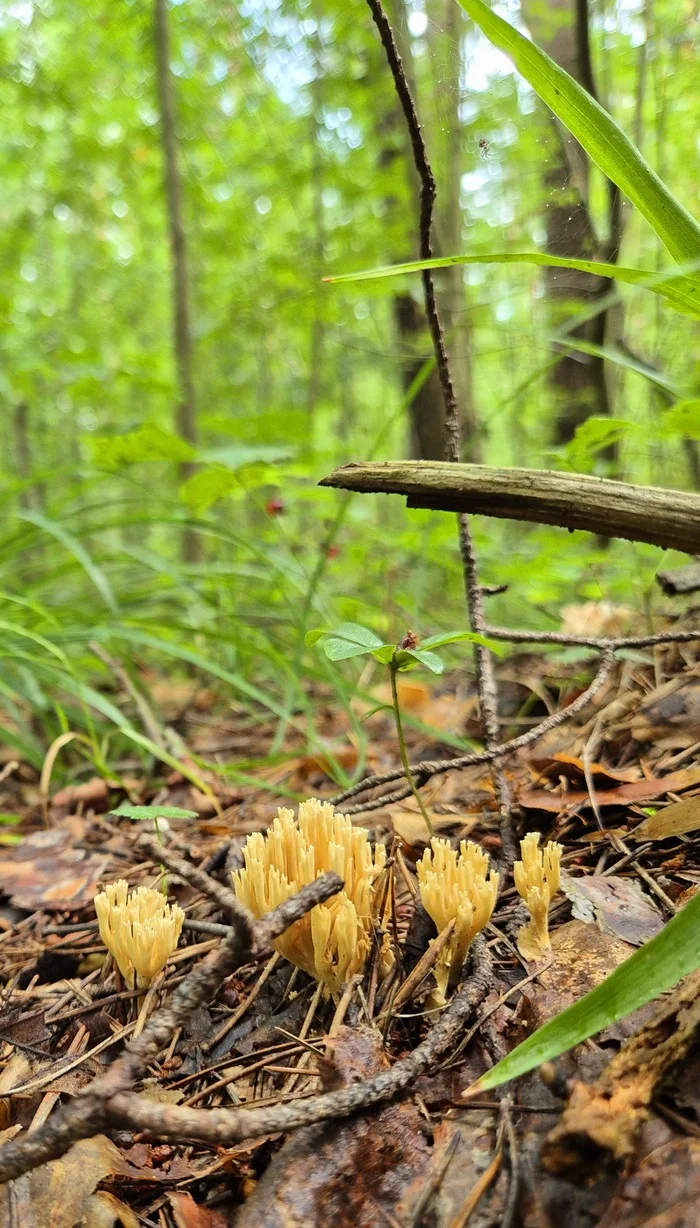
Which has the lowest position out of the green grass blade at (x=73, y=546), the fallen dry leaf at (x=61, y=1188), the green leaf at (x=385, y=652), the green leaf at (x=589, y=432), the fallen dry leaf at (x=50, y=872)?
the fallen dry leaf at (x=50, y=872)

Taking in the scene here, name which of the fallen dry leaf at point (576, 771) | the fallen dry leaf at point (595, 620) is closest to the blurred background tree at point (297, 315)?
the fallen dry leaf at point (595, 620)

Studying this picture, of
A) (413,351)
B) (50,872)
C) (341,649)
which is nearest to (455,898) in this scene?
(341,649)

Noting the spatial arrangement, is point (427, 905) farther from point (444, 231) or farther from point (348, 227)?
point (348, 227)

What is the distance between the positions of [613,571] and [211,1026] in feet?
13.9

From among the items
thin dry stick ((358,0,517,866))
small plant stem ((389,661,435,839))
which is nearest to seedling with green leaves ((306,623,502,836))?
small plant stem ((389,661,435,839))

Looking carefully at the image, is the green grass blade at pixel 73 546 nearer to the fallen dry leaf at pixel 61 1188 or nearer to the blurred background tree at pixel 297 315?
the blurred background tree at pixel 297 315

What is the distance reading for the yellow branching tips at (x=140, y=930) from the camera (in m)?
1.30

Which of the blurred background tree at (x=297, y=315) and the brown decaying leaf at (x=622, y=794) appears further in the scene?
the blurred background tree at (x=297, y=315)

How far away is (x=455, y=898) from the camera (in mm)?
1235

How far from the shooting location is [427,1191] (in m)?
0.91

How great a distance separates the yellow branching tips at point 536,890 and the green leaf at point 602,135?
99cm

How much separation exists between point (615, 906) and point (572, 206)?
5.03 ft

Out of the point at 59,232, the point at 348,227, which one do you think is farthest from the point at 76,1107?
the point at 59,232

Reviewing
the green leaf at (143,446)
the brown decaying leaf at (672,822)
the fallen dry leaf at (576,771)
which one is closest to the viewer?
the brown decaying leaf at (672,822)
